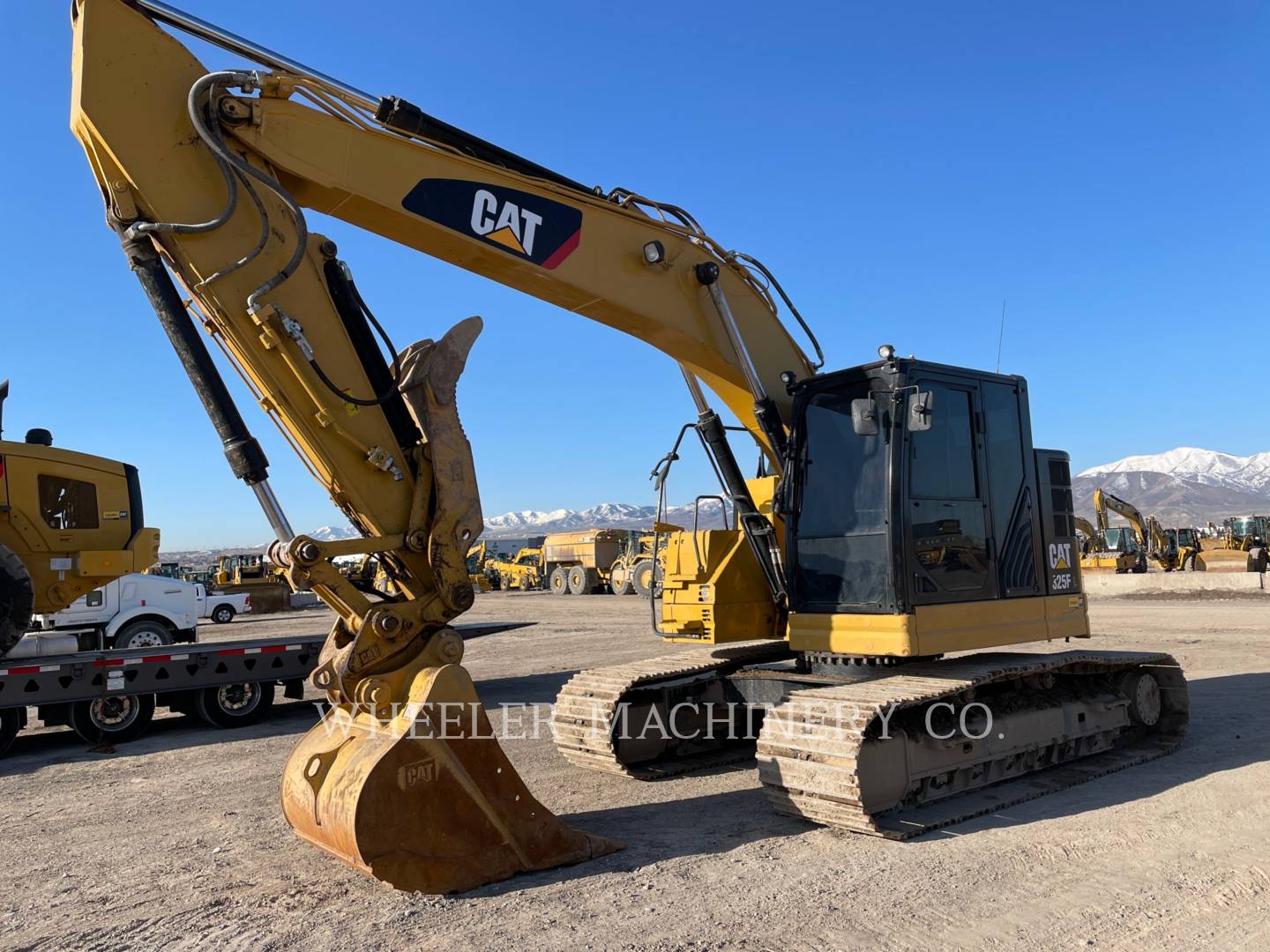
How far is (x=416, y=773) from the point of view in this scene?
5016 mm

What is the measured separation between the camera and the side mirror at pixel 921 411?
6.50m

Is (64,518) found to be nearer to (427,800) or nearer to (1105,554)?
(427,800)

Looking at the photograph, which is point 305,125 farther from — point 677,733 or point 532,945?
point 677,733

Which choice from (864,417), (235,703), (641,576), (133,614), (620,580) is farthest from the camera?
(620,580)

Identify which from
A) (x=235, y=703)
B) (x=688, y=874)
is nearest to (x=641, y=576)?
(x=235, y=703)

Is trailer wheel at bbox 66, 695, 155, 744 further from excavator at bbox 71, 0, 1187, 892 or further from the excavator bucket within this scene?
the excavator bucket

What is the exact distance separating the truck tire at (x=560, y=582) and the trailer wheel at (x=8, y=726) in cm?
3250

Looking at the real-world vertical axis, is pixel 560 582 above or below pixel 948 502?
below

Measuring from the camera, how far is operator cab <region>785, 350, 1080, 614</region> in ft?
22.2

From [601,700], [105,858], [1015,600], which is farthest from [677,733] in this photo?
[105,858]

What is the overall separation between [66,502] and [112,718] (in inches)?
109

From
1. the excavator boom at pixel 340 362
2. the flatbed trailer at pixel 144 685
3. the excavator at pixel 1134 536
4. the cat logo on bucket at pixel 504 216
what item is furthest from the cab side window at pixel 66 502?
the excavator at pixel 1134 536

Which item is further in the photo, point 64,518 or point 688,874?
point 64,518

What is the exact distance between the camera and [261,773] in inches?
340
